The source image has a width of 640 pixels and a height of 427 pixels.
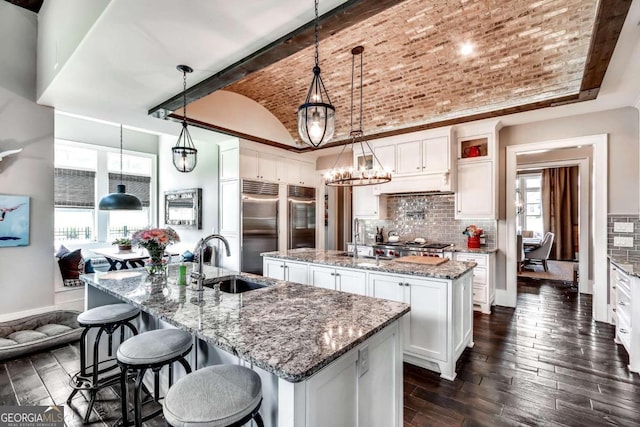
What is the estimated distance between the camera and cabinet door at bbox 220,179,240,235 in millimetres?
5246

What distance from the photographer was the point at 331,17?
6.82 feet

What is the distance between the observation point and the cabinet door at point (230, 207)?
5.25 metres

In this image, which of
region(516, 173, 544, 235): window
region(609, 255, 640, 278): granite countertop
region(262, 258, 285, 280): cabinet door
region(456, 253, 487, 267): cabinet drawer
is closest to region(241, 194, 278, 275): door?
region(262, 258, 285, 280): cabinet door

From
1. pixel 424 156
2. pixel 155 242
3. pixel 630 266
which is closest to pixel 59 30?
pixel 155 242

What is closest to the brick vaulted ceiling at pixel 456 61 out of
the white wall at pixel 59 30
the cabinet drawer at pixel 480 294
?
the white wall at pixel 59 30

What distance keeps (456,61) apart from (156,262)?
408 centimetres

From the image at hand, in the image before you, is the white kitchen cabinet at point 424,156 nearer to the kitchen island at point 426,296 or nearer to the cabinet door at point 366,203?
the cabinet door at point 366,203

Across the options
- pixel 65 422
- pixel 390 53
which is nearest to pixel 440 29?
pixel 390 53

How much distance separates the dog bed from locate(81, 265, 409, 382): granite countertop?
1480 mm

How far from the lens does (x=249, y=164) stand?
540 centimetres

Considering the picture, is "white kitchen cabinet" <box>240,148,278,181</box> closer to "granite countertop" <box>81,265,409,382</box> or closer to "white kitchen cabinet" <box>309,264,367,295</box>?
"white kitchen cabinet" <box>309,264,367,295</box>

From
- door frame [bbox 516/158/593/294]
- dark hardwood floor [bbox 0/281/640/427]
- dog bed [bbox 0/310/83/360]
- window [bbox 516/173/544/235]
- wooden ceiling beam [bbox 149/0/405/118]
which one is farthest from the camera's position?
window [bbox 516/173/544/235]

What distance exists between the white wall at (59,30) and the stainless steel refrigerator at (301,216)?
3.87m

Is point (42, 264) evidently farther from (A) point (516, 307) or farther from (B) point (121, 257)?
(A) point (516, 307)
